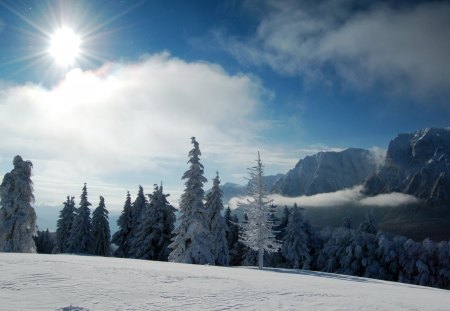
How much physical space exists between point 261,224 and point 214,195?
596 inches

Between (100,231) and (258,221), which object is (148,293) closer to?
(258,221)

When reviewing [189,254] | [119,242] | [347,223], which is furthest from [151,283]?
[347,223]

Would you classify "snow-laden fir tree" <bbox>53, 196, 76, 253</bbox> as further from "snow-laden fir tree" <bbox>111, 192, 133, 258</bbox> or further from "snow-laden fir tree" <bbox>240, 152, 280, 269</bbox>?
"snow-laden fir tree" <bbox>240, 152, 280, 269</bbox>

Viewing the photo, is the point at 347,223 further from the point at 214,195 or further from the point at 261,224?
the point at 261,224

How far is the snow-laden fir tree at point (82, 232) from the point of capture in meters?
58.5

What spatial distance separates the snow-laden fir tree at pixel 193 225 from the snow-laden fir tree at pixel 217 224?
824 centimetres

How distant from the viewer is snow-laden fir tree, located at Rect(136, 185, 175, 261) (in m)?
48.5

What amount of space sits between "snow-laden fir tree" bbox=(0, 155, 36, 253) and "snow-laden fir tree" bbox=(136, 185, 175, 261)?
14.6 m

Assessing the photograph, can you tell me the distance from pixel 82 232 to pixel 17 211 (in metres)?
23.8

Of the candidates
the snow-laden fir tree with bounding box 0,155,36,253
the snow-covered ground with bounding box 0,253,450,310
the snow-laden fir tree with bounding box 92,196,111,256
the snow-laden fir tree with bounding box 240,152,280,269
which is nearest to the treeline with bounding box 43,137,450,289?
the snow-laden fir tree with bounding box 92,196,111,256

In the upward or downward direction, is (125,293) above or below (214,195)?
below

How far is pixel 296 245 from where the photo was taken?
6306 cm

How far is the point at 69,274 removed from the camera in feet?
44.5

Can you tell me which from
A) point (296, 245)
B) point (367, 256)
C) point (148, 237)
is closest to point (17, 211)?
point (148, 237)
